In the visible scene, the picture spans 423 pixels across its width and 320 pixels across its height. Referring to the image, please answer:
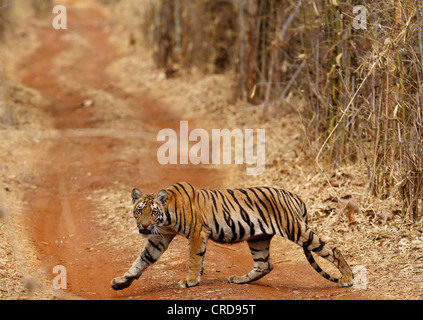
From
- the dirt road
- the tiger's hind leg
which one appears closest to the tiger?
the tiger's hind leg

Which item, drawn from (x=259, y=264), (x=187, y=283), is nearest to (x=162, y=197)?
(x=187, y=283)

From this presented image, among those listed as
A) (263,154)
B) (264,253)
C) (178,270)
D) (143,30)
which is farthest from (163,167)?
(143,30)

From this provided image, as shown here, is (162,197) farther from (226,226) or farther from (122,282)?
(122,282)

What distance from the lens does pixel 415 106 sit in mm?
7887

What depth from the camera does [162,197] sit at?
6.03 m

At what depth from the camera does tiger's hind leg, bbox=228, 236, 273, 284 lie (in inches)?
257

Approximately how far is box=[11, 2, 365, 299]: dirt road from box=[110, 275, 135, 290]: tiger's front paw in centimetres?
9

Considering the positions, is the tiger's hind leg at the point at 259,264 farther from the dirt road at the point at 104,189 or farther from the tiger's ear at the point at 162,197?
the tiger's ear at the point at 162,197

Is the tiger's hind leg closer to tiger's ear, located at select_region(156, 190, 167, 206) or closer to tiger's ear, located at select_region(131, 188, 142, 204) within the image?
tiger's ear, located at select_region(156, 190, 167, 206)

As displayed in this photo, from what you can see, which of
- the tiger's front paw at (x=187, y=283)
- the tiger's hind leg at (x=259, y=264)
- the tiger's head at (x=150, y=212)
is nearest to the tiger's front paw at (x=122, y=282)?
the tiger's front paw at (x=187, y=283)

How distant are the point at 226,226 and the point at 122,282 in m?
1.21

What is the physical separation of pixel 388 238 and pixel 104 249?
3.70 metres

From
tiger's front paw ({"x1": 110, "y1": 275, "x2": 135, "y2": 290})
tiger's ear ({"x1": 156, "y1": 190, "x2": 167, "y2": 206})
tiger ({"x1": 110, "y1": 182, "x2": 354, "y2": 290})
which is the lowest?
tiger's front paw ({"x1": 110, "y1": 275, "x2": 135, "y2": 290})

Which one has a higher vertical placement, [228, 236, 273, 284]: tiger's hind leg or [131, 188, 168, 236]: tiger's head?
[131, 188, 168, 236]: tiger's head
